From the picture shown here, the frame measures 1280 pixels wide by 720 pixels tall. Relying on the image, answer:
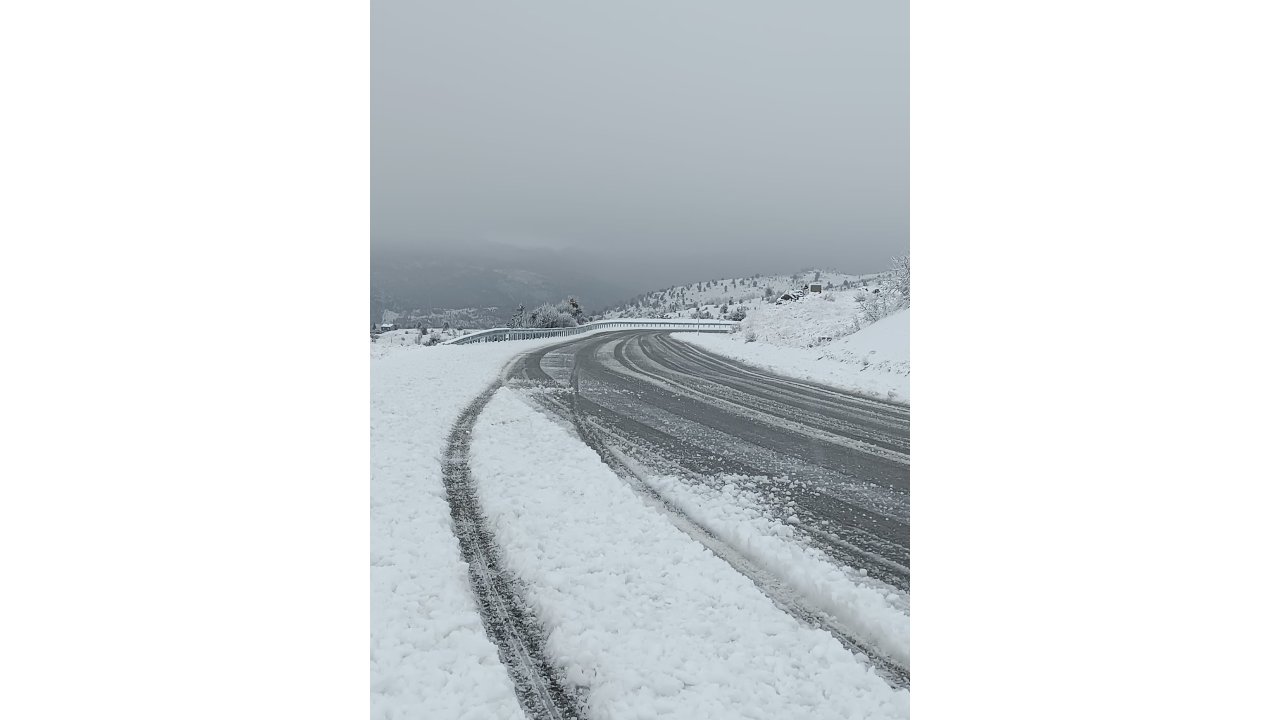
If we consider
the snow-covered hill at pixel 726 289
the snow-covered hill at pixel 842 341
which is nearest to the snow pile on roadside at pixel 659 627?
the snow-covered hill at pixel 842 341

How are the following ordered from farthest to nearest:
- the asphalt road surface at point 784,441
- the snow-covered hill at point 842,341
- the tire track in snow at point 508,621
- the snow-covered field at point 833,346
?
the snow-covered hill at point 842,341, the snow-covered field at point 833,346, the asphalt road surface at point 784,441, the tire track in snow at point 508,621

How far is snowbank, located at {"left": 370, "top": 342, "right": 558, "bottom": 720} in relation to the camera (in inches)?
99.1

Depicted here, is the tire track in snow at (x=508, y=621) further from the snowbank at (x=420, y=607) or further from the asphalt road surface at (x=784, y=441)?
the asphalt road surface at (x=784, y=441)

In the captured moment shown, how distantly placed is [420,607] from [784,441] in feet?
15.9

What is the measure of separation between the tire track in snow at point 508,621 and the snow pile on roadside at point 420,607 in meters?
0.06

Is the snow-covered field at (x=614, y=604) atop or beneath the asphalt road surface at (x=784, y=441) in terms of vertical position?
beneath

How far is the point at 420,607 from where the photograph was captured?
3207 millimetres

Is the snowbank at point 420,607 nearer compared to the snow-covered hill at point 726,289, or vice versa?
the snowbank at point 420,607

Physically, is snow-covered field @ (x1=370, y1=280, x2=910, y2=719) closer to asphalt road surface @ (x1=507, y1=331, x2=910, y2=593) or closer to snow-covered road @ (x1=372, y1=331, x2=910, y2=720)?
snow-covered road @ (x1=372, y1=331, x2=910, y2=720)

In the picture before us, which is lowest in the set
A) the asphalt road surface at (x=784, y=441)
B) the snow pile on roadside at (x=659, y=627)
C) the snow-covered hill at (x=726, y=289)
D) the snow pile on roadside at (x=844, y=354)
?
the snow pile on roadside at (x=659, y=627)

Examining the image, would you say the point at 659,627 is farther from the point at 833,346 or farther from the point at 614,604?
the point at 833,346

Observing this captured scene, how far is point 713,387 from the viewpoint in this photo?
12.2 meters

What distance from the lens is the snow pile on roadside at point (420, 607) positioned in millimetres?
2518

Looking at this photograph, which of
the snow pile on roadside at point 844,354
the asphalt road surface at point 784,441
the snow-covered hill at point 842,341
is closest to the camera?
the asphalt road surface at point 784,441
